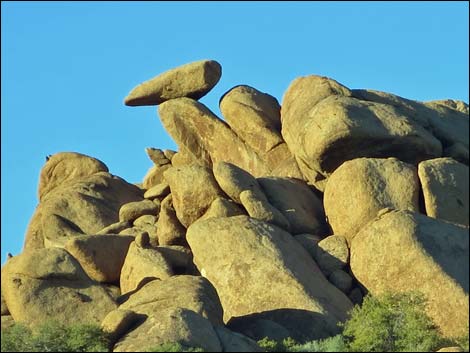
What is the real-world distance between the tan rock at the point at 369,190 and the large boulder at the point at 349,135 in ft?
3.89

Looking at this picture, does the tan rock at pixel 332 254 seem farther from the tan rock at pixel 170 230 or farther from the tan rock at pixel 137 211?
the tan rock at pixel 137 211

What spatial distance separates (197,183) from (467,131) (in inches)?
423

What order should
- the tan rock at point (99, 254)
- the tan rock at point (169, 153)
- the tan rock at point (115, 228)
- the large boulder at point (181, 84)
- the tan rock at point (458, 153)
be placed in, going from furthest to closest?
the tan rock at point (169, 153) < the large boulder at point (181, 84) < the tan rock at point (115, 228) < the tan rock at point (458, 153) < the tan rock at point (99, 254)

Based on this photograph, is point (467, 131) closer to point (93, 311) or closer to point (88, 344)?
point (93, 311)

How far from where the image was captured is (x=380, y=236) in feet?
168

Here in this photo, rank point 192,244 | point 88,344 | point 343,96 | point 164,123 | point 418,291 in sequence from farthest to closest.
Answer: point 164,123 → point 343,96 → point 192,244 → point 418,291 → point 88,344

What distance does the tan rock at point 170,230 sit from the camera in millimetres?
55750

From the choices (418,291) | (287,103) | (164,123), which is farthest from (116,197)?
(418,291)

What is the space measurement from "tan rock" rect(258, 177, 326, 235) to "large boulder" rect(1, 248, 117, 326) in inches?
320

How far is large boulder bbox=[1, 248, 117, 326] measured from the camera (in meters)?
49.4

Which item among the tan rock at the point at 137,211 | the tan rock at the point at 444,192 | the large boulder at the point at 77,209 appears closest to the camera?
the tan rock at the point at 444,192

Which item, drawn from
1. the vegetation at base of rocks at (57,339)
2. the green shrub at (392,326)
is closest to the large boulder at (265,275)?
the green shrub at (392,326)

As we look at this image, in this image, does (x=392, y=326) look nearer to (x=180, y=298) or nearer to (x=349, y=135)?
(x=180, y=298)

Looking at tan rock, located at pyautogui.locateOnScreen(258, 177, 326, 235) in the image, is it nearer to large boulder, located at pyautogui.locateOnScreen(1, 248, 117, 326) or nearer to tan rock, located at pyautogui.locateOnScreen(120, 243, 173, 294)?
tan rock, located at pyautogui.locateOnScreen(120, 243, 173, 294)
